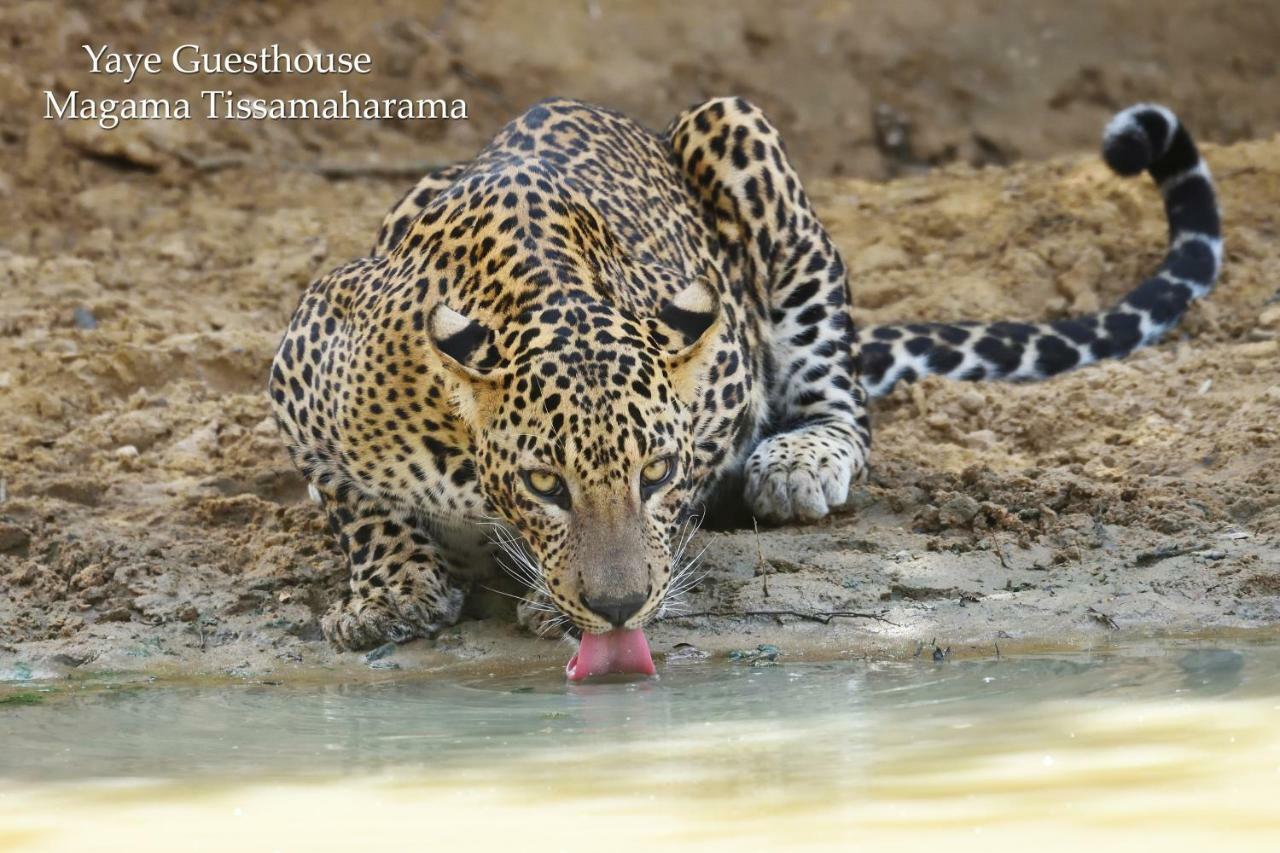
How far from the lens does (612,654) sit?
6102 millimetres

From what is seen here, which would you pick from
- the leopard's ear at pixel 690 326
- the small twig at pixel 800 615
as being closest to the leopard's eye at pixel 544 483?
the leopard's ear at pixel 690 326

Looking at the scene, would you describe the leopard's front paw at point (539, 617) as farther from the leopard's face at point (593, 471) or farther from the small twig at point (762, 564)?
the small twig at point (762, 564)

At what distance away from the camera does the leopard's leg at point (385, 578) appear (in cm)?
680

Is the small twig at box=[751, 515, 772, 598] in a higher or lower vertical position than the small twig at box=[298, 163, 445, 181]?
lower

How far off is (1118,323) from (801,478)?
259 centimetres

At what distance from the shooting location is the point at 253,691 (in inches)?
248

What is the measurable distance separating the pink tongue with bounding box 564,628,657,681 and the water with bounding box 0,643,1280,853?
0.22ft

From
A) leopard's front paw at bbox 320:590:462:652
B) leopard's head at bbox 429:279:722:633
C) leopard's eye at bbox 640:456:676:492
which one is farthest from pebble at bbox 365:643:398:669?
leopard's eye at bbox 640:456:676:492

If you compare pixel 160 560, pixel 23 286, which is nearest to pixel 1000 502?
pixel 160 560

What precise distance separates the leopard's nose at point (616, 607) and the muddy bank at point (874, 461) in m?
0.75

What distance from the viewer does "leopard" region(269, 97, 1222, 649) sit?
19.5 feet

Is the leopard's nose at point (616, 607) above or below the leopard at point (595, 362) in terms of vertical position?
below

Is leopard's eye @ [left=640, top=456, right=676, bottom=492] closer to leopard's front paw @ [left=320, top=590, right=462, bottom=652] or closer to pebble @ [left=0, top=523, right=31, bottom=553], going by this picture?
leopard's front paw @ [left=320, top=590, right=462, bottom=652]

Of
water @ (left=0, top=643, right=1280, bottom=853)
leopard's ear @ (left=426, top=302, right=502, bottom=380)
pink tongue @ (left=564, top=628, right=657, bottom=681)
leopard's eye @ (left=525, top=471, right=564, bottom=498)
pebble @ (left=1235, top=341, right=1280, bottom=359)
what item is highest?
pebble @ (left=1235, top=341, right=1280, bottom=359)
